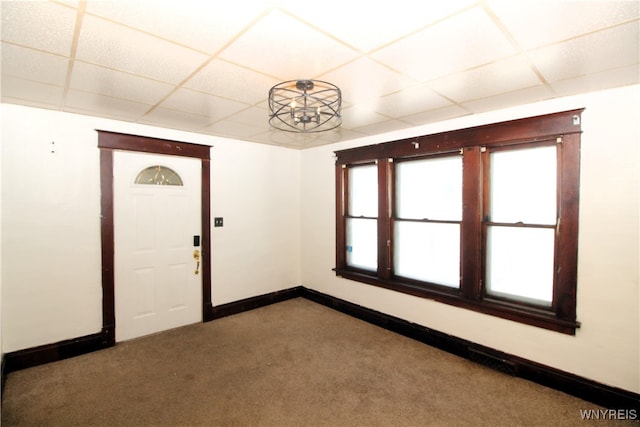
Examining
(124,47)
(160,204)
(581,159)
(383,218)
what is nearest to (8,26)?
(124,47)

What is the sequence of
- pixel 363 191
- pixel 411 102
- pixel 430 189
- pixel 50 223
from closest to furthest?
pixel 411 102 → pixel 50 223 → pixel 430 189 → pixel 363 191

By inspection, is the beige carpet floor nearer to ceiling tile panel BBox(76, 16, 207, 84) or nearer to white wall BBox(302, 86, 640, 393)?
white wall BBox(302, 86, 640, 393)

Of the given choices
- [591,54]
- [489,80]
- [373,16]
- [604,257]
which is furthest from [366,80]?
[604,257]

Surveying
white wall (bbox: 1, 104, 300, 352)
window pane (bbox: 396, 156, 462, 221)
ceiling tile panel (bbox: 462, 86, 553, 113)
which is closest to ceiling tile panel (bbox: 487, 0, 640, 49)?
ceiling tile panel (bbox: 462, 86, 553, 113)

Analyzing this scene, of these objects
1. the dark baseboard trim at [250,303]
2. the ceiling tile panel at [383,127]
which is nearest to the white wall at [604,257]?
the ceiling tile panel at [383,127]

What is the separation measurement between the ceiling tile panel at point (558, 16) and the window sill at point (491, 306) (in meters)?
2.10

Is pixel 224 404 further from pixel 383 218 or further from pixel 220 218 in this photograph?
pixel 383 218

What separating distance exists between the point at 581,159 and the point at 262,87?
2.53m

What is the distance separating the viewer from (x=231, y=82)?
213 centimetres

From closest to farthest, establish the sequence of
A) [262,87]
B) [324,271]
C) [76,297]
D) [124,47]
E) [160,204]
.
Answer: [124,47] < [262,87] < [76,297] < [160,204] < [324,271]

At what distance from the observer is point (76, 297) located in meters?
2.92

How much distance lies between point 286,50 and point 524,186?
2.37m

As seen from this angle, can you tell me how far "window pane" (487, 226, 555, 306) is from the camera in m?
2.55

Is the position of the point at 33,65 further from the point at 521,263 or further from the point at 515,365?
the point at 515,365
